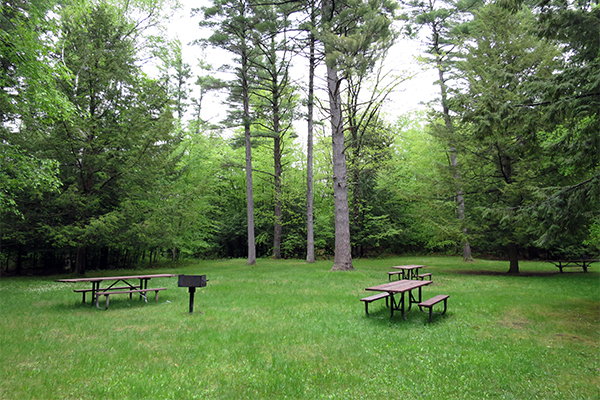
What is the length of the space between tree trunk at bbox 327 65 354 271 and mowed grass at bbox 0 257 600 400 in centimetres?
615

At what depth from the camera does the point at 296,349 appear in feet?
14.8

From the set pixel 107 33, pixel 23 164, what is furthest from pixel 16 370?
pixel 107 33

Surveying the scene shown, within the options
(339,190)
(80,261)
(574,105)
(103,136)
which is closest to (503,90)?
(339,190)

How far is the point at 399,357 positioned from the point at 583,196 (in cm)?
421

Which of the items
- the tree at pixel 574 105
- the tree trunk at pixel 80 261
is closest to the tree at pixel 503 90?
the tree at pixel 574 105

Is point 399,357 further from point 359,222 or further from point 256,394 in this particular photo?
point 359,222

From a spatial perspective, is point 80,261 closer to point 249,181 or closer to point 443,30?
point 249,181

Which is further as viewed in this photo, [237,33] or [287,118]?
[287,118]

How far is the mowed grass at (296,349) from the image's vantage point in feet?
11.1

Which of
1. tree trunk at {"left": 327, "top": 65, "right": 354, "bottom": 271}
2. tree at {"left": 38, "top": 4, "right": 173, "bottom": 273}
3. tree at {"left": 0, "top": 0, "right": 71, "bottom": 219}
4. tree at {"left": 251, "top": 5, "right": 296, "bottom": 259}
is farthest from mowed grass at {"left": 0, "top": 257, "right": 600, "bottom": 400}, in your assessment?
tree at {"left": 251, "top": 5, "right": 296, "bottom": 259}

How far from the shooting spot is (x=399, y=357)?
423 cm

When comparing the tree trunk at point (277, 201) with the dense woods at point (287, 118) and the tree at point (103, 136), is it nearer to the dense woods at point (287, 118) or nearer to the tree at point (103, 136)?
the dense woods at point (287, 118)

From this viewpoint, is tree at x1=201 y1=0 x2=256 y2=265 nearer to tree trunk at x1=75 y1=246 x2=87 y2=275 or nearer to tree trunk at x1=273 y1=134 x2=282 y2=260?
tree trunk at x1=273 y1=134 x2=282 y2=260

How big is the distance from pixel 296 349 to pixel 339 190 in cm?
1018
